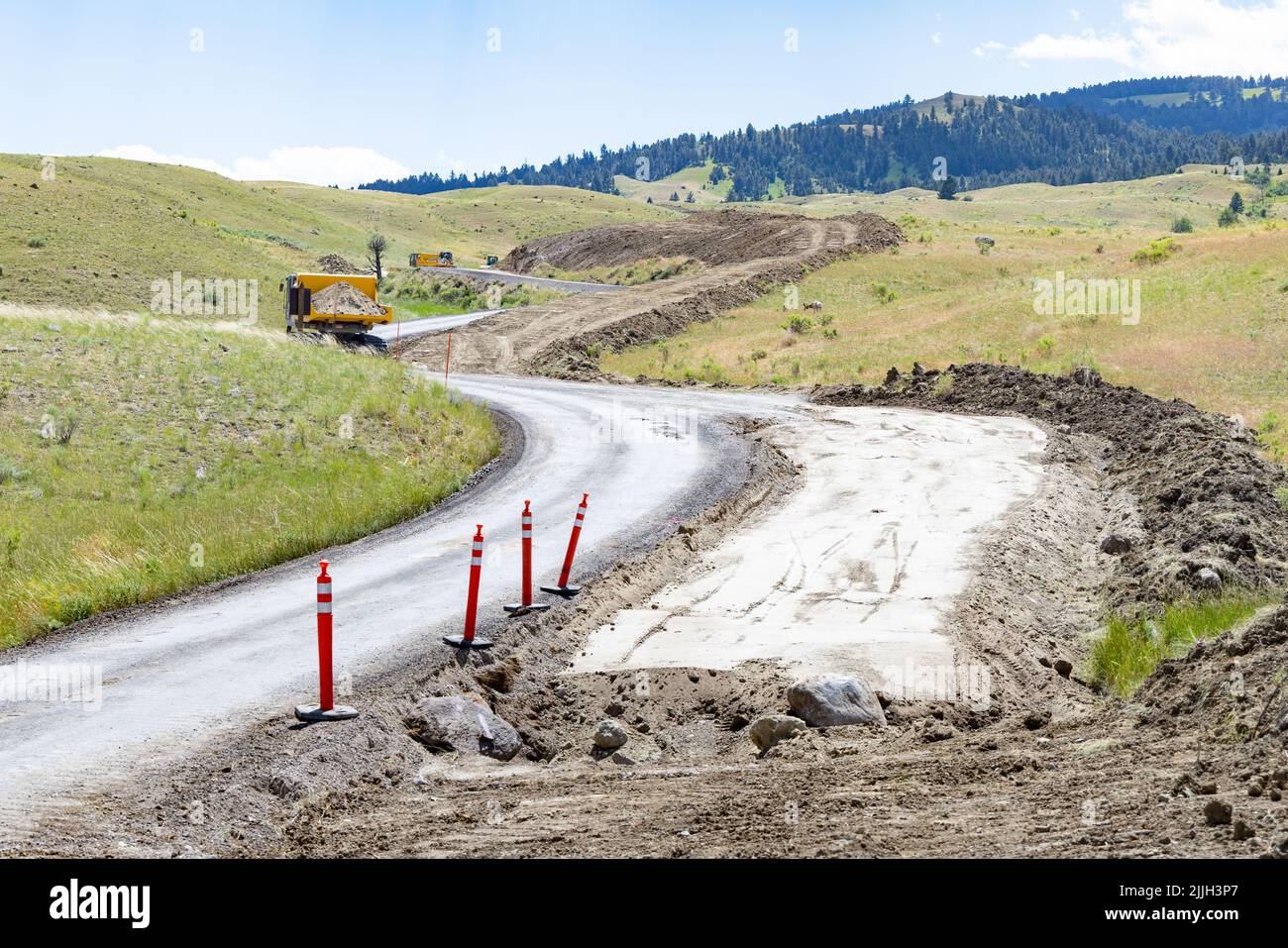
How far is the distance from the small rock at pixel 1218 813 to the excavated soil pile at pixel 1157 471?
8034mm

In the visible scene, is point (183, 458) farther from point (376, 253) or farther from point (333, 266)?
point (376, 253)

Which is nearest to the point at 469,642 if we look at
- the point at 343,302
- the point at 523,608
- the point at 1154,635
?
the point at 523,608

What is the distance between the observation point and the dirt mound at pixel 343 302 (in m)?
44.6

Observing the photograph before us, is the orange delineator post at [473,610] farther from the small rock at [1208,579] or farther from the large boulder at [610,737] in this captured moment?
the small rock at [1208,579]

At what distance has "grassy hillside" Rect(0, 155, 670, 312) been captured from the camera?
5562 centimetres

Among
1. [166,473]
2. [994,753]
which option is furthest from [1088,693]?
[166,473]

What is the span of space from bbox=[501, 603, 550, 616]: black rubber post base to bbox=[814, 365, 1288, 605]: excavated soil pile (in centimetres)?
727

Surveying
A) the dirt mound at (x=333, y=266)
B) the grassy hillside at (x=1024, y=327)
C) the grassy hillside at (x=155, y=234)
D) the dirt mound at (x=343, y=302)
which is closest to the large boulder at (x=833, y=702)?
the grassy hillside at (x=1024, y=327)

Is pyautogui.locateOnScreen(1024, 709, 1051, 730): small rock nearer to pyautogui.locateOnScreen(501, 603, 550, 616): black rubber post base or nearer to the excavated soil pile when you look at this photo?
the excavated soil pile

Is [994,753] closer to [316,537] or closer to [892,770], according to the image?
→ [892,770]

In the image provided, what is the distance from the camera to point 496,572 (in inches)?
619

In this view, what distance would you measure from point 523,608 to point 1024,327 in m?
32.0

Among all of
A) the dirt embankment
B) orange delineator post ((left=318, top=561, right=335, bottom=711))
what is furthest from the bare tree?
orange delineator post ((left=318, top=561, right=335, bottom=711))

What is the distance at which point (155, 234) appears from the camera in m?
68.6
